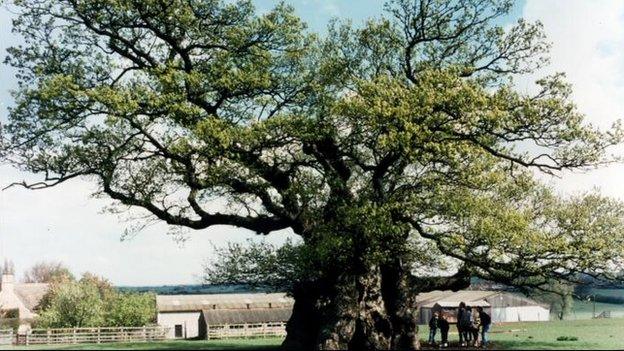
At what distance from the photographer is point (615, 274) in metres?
30.9

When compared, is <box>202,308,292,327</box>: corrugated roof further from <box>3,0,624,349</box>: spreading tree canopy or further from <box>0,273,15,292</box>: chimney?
<box>3,0,624,349</box>: spreading tree canopy

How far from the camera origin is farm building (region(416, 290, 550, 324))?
95.6 metres

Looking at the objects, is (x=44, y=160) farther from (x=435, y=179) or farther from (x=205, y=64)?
(x=435, y=179)

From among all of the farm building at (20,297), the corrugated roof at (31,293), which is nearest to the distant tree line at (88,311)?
Result: the farm building at (20,297)

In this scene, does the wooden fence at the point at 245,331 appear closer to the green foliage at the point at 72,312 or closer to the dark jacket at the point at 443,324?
the green foliage at the point at 72,312

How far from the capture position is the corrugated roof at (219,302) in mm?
87062

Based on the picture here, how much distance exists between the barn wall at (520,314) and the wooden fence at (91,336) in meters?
53.0

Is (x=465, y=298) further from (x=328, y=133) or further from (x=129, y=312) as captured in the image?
(x=328, y=133)


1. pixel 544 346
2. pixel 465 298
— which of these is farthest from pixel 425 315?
pixel 544 346

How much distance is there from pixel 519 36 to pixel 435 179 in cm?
905

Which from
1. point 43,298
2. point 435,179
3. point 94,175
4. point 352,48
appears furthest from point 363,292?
point 43,298

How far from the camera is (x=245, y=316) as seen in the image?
269 feet

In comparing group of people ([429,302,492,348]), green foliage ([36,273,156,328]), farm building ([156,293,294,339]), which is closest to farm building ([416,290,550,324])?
farm building ([156,293,294,339])

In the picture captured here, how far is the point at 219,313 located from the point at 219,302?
757cm
